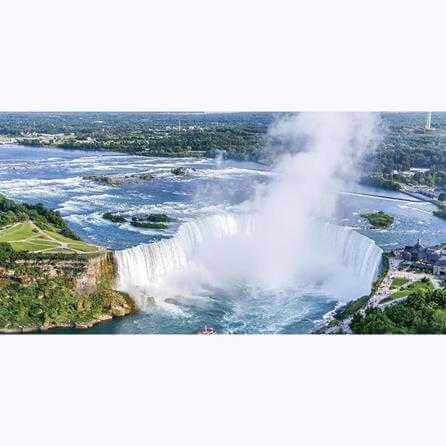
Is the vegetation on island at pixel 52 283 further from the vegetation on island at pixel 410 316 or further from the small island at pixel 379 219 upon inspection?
the small island at pixel 379 219

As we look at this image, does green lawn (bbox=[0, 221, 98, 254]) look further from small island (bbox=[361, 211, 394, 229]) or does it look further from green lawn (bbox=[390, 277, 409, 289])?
small island (bbox=[361, 211, 394, 229])

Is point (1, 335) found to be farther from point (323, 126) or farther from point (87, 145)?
point (87, 145)

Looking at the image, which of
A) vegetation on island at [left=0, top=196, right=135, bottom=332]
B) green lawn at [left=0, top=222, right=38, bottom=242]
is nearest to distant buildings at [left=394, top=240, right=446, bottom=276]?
vegetation on island at [left=0, top=196, right=135, bottom=332]

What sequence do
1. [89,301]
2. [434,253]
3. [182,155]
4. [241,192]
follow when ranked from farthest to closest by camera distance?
1. [182,155]
2. [241,192]
3. [434,253]
4. [89,301]

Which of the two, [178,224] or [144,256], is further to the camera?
[178,224]

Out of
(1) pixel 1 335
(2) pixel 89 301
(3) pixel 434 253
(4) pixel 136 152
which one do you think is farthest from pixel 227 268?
(4) pixel 136 152

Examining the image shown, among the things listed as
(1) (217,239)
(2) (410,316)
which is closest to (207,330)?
(2) (410,316)

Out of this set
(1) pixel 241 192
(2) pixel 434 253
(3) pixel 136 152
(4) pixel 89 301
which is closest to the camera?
(4) pixel 89 301
